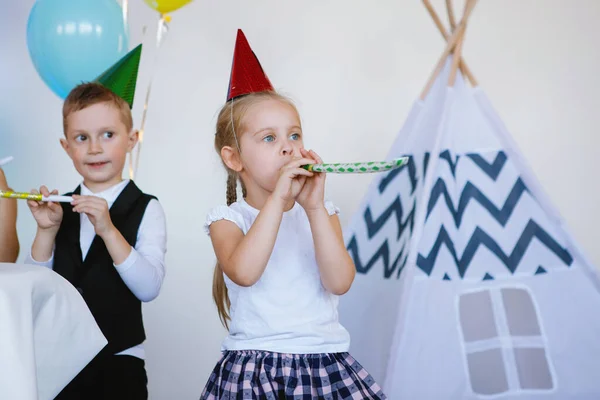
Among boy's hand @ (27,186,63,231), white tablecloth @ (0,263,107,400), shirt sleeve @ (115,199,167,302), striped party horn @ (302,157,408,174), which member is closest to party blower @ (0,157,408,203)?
striped party horn @ (302,157,408,174)

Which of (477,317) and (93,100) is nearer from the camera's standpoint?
(93,100)

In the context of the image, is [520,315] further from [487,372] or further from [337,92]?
[337,92]

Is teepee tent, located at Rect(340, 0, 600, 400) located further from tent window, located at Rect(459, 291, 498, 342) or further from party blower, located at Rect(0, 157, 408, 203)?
party blower, located at Rect(0, 157, 408, 203)


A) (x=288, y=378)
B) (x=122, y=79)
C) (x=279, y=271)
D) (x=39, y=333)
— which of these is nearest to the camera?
(x=39, y=333)

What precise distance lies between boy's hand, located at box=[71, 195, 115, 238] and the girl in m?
0.22

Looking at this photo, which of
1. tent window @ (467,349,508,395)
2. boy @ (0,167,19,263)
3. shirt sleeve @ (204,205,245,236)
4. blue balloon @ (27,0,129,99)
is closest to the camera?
shirt sleeve @ (204,205,245,236)

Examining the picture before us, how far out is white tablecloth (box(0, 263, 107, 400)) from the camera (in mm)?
792

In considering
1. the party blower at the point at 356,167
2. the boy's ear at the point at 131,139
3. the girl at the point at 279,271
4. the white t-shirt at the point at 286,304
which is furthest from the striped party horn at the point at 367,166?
the boy's ear at the point at 131,139

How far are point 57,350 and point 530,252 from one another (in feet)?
3.77

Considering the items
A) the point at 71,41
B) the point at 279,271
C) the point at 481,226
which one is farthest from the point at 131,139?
the point at 481,226

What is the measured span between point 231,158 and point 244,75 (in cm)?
16

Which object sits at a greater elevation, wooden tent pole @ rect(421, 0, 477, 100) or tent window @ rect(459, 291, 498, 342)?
wooden tent pole @ rect(421, 0, 477, 100)

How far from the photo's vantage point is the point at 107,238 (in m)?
1.30

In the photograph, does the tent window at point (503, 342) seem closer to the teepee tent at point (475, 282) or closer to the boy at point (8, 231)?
the teepee tent at point (475, 282)
